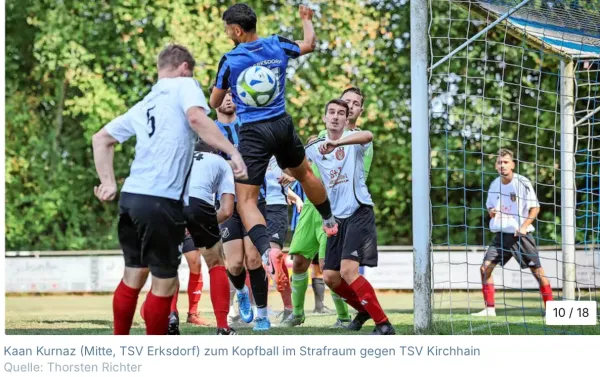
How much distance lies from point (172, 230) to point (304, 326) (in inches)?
98.0

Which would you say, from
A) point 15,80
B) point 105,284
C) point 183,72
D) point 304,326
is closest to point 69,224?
point 105,284

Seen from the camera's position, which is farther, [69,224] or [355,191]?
[69,224]

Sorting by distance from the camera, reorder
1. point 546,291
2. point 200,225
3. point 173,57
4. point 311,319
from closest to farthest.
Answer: point 173,57 → point 200,225 → point 311,319 → point 546,291

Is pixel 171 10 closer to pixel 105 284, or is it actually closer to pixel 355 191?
pixel 105 284

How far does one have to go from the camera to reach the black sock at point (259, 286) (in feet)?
18.9

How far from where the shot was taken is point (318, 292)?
25.6 feet

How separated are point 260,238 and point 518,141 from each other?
2017mm

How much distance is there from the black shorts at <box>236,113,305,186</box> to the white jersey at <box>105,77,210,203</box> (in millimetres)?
840

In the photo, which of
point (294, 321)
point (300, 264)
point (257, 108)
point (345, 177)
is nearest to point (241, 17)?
point (257, 108)

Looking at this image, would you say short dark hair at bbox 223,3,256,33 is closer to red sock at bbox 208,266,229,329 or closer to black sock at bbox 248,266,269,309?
red sock at bbox 208,266,229,329

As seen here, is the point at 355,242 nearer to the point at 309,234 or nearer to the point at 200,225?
the point at 309,234

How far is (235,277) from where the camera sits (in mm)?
5789

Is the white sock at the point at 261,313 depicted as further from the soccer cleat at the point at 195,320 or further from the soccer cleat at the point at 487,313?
the soccer cleat at the point at 487,313

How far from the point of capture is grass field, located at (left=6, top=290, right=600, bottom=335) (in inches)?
225
